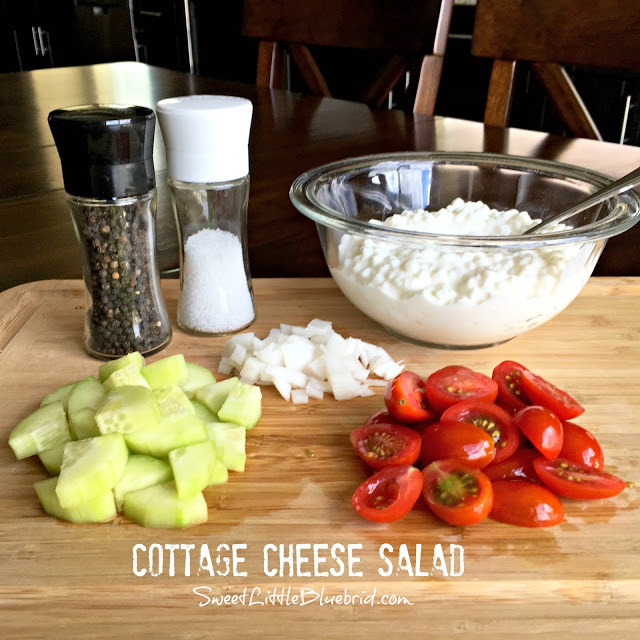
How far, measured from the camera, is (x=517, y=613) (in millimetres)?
687

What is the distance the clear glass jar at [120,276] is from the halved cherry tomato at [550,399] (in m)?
0.58

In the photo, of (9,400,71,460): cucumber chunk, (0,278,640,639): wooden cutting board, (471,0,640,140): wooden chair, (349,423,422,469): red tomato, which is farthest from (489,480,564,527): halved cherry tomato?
(471,0,640,140): wooden chair

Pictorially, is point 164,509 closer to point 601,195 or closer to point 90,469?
point 90,469

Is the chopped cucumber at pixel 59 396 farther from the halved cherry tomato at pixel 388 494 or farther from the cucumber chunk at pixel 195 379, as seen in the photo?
the halved cherry tomato at pixel 388 494

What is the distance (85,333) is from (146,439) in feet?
1.25

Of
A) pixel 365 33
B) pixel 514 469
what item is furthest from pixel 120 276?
pixel 365 33

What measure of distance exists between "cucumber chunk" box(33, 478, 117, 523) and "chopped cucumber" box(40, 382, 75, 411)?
164mm

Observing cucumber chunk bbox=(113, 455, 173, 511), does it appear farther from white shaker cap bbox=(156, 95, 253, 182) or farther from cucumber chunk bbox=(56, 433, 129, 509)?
white shaker cap bbox=(156, 95, 253, 182)

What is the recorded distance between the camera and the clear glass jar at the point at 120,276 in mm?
1045

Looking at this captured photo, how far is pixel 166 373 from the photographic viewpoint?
971 mm

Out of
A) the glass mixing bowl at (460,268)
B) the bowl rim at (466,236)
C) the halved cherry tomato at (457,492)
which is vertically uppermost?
the bowl rim at (466,236)

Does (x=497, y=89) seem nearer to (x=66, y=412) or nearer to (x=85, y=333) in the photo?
(x=85, y=333)

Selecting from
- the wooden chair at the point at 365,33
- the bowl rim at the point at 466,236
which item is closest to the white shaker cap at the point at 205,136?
the bowl rim at the point at 466,236

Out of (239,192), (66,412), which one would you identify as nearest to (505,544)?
(66,412)
